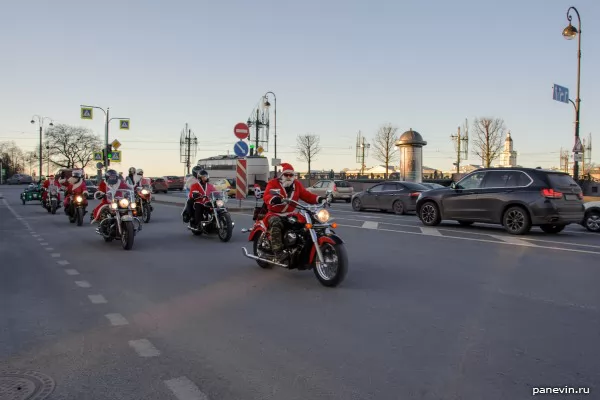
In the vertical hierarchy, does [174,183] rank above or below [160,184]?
above

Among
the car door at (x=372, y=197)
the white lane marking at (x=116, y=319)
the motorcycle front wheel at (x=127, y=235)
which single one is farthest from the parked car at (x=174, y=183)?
the white lane marking at (x=116, y=319)

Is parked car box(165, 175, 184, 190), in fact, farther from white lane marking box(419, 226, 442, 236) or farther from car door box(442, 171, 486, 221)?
car door box(442, 171, 486, 221)

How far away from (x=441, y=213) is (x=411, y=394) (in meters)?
12.6

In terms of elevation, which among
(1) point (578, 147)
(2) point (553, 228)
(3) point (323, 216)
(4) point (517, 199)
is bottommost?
(2) point (553, 228)

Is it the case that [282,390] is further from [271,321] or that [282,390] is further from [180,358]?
[271,321]

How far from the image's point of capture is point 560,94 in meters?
24.6

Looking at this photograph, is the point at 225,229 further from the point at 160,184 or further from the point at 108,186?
the point at 160,184

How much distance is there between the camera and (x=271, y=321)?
5.39 metres

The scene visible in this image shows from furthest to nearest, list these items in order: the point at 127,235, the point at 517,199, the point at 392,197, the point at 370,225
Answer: the point at 392,197, the point at 370,225, the point at 517,199, the point at 127,235

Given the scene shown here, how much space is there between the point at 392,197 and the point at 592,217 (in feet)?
28.9

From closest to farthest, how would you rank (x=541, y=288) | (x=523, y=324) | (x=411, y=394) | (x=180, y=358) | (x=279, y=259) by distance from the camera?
1. (x=411, y=394)
2. (x=180, y=358)
3. (x=523, y=324)
4. (x=541, y=288)
5. (x=279, y=259)

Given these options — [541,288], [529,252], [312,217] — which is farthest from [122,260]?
[529,252]

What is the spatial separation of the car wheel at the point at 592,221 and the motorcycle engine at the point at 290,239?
11.0 meters

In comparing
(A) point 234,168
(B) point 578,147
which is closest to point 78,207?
(B) point 578,147
